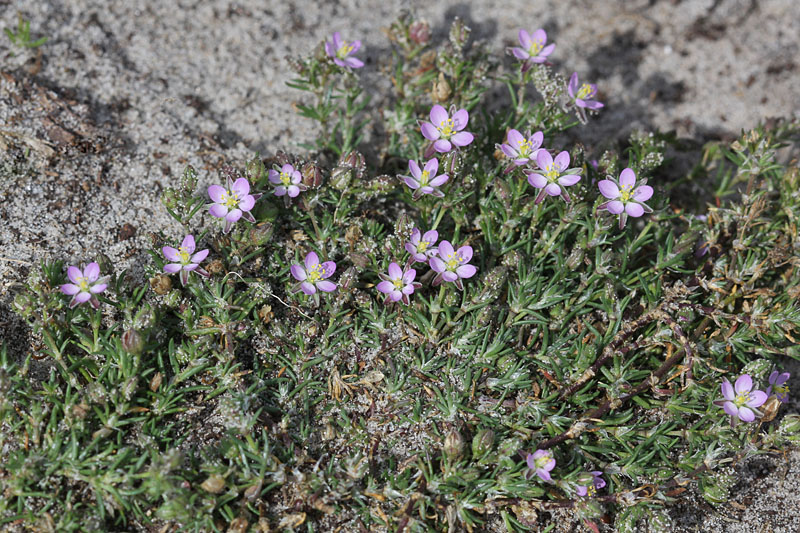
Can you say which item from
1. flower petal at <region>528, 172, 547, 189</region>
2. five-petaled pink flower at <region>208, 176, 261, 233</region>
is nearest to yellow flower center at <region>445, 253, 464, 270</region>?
flower petal at <region>528, 172, 547, 189</region>

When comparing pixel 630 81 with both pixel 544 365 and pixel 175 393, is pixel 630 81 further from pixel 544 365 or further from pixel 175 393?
pixel 175 393

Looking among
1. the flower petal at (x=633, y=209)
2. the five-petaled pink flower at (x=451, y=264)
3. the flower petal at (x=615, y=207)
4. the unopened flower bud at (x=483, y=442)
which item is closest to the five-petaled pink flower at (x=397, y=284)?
the five-petaled pink flower at (x=451, y=264)

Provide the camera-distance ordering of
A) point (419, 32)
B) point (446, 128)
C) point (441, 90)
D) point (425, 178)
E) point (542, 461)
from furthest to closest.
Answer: point (419, 32) → point (441, 90) → point (446, 128) → point (425, 178) → point (542, 461)

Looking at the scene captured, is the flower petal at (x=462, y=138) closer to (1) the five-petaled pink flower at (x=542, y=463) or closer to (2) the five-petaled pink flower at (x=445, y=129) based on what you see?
(2) the five-petaled pink flower at (x=445, y=129)

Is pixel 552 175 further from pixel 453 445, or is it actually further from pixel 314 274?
pixel 453 445

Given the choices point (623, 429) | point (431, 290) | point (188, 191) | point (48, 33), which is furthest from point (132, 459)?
point (48, 33)

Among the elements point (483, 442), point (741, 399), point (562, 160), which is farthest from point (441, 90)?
point (741, 399)
